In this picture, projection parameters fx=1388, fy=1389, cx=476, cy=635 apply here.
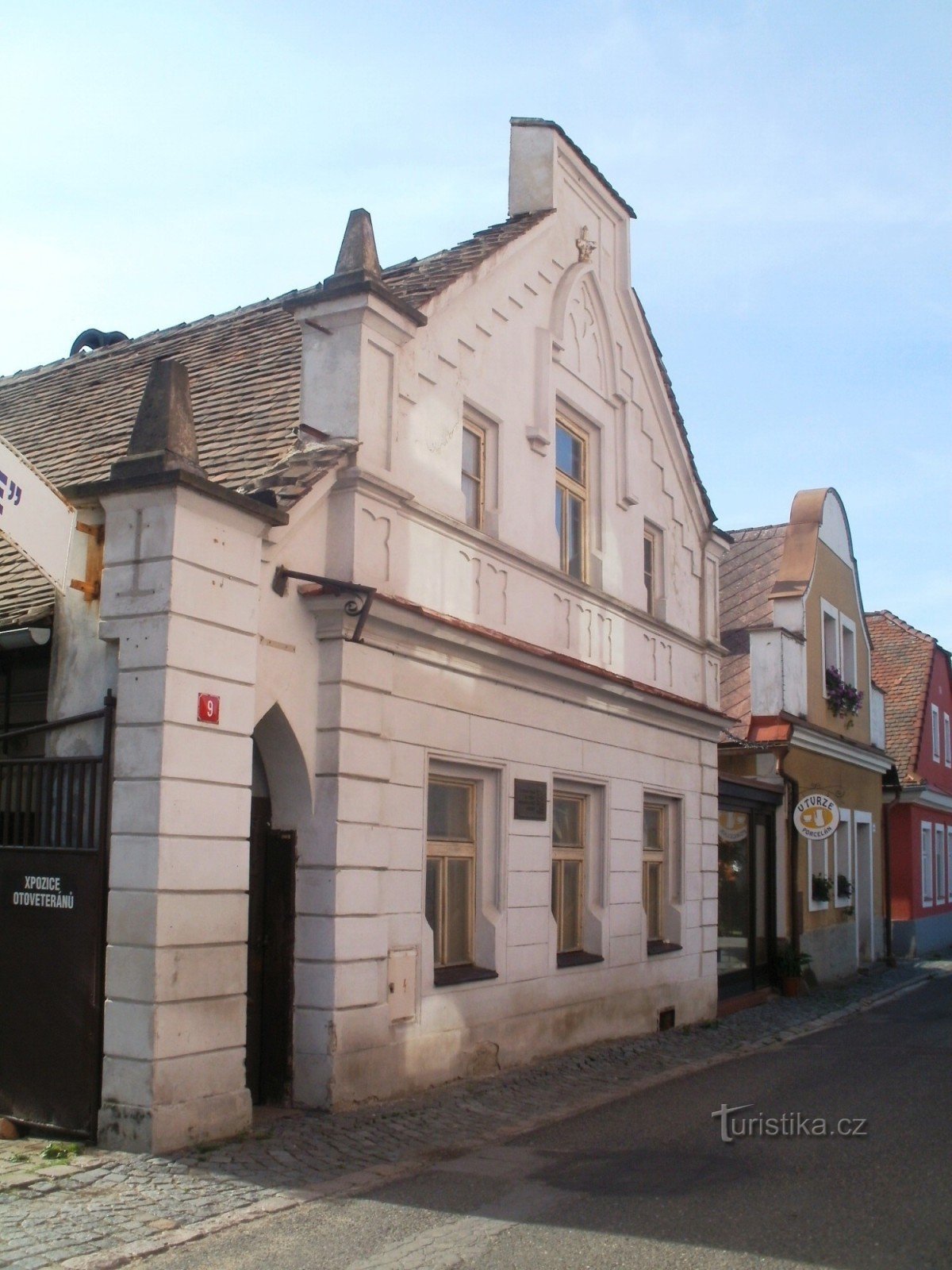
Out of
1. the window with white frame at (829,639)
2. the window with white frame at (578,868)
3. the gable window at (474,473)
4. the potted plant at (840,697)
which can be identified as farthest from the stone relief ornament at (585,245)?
the potted plant at (840,697)

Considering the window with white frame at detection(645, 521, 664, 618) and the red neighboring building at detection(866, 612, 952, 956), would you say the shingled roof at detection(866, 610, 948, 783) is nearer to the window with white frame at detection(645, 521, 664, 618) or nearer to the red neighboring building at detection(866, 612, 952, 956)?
the red neighboring building at detection(866, 612, 952, 956)

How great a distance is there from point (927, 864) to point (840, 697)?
34.6ft

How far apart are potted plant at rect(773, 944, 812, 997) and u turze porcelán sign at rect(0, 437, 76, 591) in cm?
1456

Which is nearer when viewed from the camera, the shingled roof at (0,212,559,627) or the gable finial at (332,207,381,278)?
the shingled roof at (0,212,559,627)

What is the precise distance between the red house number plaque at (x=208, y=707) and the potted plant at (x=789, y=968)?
45.5 ft

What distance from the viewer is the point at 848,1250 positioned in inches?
235

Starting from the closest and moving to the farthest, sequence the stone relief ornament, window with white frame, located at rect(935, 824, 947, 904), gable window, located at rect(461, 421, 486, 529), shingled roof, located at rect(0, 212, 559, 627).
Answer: shingled roof, located at rect(0, 212, 559, 627) → gable window, located at rect(461, 421, 486, 529) → the stone relief ornament → window with white frame, located at rect(935, 824, 947, 904)

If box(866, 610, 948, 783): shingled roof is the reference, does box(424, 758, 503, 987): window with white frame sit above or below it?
below

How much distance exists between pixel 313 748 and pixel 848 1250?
15.7 ft

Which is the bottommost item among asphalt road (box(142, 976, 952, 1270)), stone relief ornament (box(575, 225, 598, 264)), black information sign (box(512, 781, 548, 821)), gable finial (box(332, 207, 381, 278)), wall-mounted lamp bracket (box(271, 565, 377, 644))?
asphalt road (box(142, 976, 952, 1270))

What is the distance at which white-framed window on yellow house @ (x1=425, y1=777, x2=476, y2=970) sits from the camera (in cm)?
1099

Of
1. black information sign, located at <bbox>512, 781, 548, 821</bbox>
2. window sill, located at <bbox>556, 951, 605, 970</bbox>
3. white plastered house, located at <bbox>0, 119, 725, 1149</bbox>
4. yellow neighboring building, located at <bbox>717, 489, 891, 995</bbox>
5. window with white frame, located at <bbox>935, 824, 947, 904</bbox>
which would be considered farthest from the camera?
window with white frame, located at <bbox>935, 824, 947, 904</bbox>

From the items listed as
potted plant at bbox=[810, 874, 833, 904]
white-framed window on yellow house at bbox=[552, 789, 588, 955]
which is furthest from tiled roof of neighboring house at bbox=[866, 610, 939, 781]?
white-framed window on yellow house at bbox=[552, 789, 588, 955]

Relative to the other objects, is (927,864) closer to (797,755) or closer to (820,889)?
(820,889)
